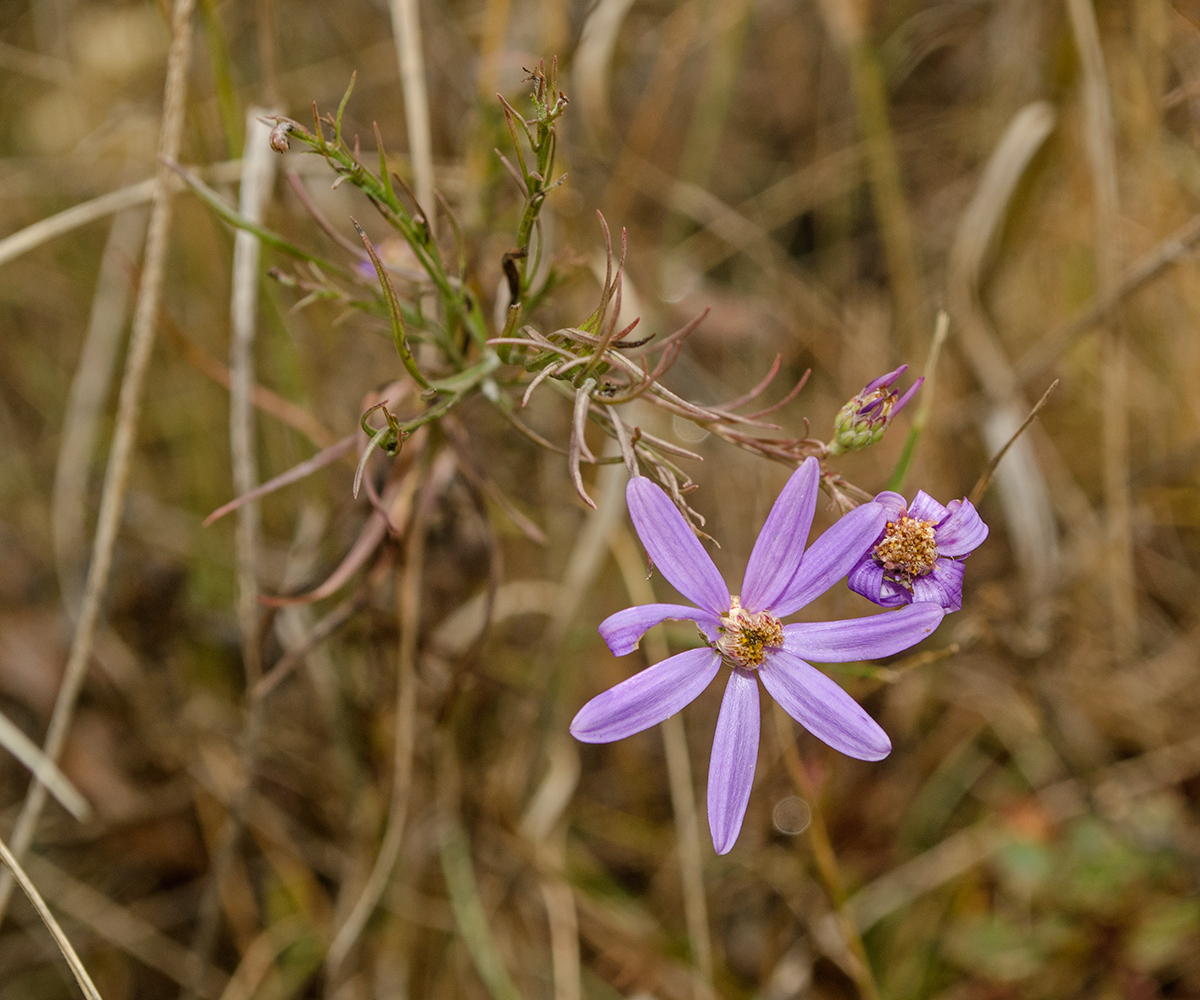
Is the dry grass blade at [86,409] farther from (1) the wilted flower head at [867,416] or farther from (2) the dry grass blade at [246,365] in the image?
(1) the wilted flower head at [867,416]

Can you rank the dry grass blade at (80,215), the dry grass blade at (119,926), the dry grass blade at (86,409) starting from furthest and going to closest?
the dry grass blade at (86,409), the dry grass blade at (119,926), the dry grass blade at (80,215)

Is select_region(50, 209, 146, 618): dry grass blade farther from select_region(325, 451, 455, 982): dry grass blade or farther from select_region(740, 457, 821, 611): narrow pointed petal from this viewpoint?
select_region(740, 457, 821, 611): narrow pointed petal

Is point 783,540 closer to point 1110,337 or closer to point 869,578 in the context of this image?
point 869,578

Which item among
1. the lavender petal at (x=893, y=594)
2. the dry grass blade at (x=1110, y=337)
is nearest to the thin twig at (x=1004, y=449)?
the lavender petal at (x=893, y=594)

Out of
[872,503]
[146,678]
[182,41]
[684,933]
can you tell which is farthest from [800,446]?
[146,678]

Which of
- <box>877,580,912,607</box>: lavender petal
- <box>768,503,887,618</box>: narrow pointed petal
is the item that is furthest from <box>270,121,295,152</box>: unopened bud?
<box>877,580,912,607</box>: lavender petal

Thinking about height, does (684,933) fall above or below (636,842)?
below

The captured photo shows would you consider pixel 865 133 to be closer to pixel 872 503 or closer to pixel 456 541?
pixel 456 541
